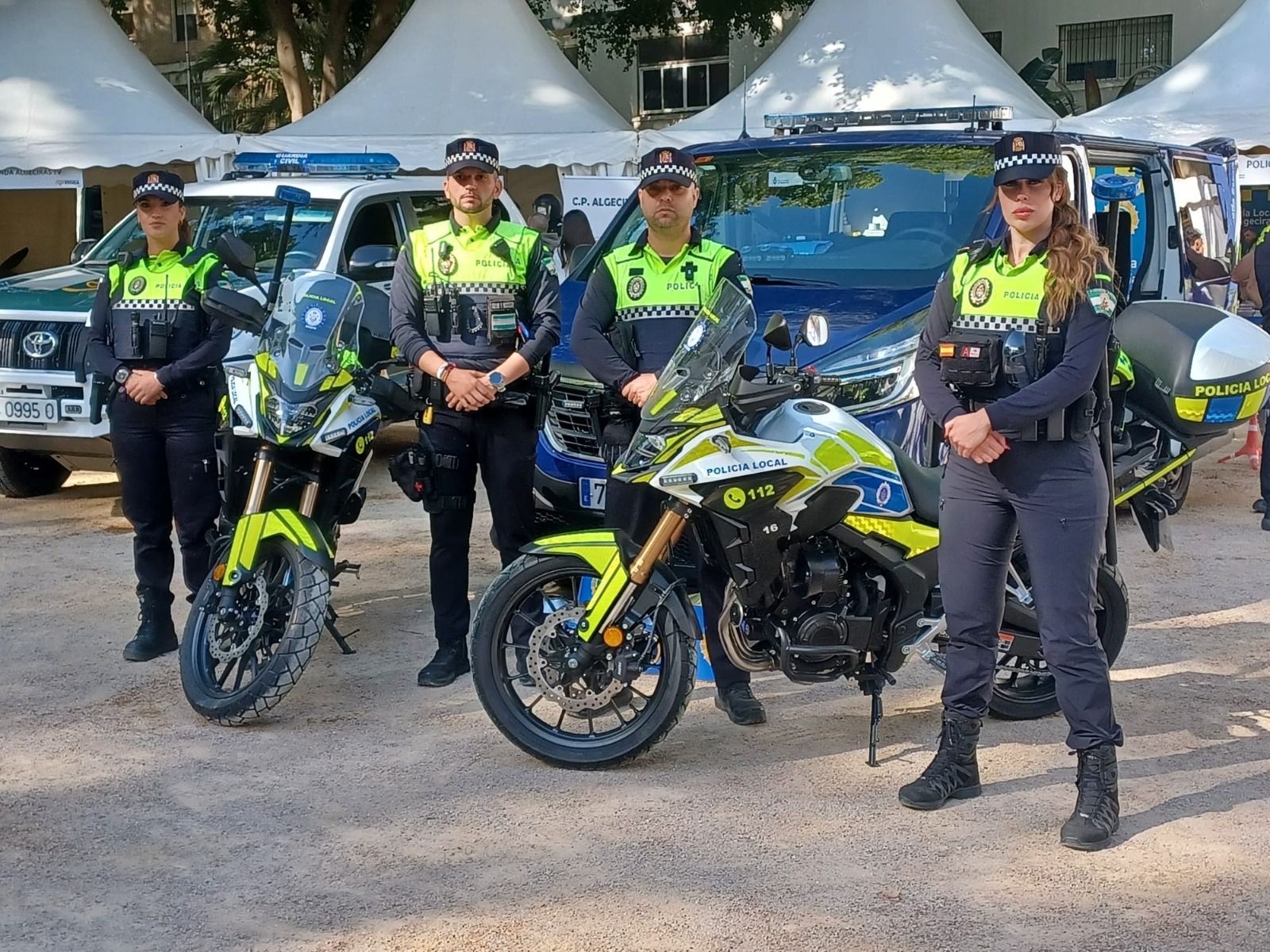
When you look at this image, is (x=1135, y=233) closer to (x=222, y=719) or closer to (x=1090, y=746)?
(x=1090, y=746)

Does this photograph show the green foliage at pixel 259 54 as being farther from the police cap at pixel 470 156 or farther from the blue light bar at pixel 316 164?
the police cap at pixel 470 156

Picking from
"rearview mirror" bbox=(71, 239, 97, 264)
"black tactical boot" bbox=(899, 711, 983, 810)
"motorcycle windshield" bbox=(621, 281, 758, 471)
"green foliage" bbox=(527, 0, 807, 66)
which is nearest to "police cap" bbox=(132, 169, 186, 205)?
"motorcycle windshield" bbox=(621, 281, 758, 471)

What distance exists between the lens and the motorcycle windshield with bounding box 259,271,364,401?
17.3ft

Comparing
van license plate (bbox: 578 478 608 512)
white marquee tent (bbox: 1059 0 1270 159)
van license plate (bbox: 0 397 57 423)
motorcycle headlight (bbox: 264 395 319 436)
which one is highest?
white marquee tent (bbox: 1059 0 1270 159)

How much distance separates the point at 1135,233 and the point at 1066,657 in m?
4.45

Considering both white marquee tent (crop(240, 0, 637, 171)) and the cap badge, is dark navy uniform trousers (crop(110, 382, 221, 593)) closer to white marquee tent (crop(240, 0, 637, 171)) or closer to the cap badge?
the cap badge

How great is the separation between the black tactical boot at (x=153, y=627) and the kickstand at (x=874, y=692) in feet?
9.33

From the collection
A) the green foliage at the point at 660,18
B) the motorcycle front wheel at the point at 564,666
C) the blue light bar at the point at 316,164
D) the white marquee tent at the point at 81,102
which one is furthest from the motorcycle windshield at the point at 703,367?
the green foliage at the point at 660,18

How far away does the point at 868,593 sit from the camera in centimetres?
472

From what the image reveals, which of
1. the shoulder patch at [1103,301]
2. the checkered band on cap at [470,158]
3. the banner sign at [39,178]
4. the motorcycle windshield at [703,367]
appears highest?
the banner sign at [39,178]

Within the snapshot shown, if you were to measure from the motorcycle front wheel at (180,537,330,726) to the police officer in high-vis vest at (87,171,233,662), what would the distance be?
84cm

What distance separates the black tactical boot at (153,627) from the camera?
20.0ft

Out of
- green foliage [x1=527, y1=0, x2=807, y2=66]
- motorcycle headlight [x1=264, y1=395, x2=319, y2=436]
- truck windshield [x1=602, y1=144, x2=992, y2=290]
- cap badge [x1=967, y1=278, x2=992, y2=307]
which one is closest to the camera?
cap badge [x1=967, y1=278, x2=992, y2=307]

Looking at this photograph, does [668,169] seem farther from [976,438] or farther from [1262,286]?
[1262,286]
